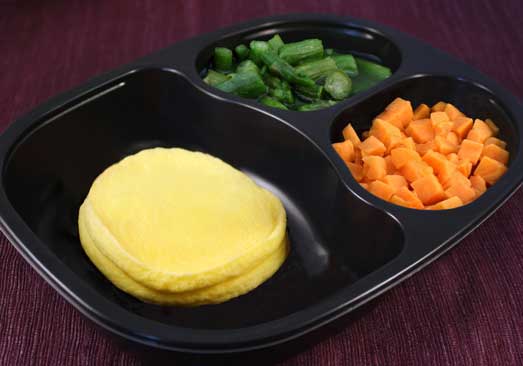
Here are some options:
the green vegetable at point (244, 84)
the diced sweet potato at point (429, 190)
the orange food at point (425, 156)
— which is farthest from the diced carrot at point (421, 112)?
the green vegetable at point (244, 84)

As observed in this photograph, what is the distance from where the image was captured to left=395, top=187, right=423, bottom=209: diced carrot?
1539 millimetres

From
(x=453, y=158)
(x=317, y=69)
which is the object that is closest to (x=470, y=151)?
(x=453, y=158)

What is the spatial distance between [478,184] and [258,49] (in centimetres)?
78

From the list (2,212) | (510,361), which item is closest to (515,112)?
(510,361)

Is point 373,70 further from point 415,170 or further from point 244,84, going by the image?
point 415,170

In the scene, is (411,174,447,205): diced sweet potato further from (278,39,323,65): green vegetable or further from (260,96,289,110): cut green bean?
(278,39,323,65): green vegetable

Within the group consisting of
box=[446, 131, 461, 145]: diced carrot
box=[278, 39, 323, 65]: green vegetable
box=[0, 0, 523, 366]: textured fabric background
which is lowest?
box=[0, 0, 523, 366]: textured fabric background

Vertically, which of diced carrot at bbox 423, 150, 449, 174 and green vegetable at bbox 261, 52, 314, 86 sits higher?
green vegetable at bbox 261, 52, 314, 86

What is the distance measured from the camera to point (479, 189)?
1.61 meters

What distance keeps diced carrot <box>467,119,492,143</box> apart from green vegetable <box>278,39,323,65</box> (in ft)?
1.77

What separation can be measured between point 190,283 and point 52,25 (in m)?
1.56

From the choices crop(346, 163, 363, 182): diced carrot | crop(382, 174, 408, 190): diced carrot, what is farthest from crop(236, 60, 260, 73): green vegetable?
crop(382, 174, 408, 190): diced carrot

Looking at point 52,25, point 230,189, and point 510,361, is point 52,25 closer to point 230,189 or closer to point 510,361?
point 230,189

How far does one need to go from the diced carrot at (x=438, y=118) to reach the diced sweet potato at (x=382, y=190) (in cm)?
30
